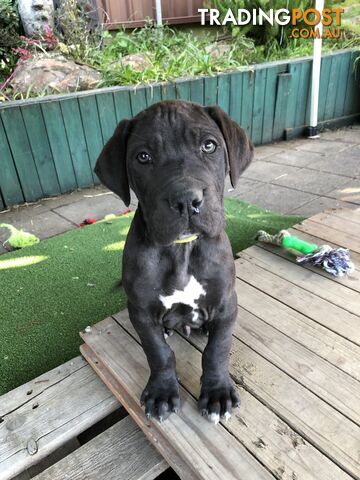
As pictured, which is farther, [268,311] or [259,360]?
[268,311]

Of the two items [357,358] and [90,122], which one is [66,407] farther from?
[90,122]

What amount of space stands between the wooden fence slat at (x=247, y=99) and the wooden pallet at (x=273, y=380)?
492cm

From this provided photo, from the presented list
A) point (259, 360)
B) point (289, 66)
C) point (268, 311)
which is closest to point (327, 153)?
point (289, 66)

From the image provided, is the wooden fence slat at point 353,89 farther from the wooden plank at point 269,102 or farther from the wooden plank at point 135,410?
the wooden plank at point 135,410

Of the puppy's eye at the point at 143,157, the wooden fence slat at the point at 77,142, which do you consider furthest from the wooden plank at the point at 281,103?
the puppy's eye at the point at 143,157

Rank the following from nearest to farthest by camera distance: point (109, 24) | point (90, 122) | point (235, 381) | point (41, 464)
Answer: point (235, 381)
point (41, 464)
point (90, 122)
point (109, 24)

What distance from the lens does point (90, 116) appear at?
6.07m

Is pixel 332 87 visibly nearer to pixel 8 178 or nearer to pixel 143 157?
pixel 8 178

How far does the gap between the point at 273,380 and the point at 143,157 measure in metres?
1.43

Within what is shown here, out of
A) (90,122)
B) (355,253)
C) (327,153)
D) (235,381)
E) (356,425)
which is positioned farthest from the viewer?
(327,153)

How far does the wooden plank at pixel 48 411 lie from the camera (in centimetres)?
222

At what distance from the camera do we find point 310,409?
2154 mm

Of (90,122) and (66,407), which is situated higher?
(90,122)

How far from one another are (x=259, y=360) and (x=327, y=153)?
5936 mm
